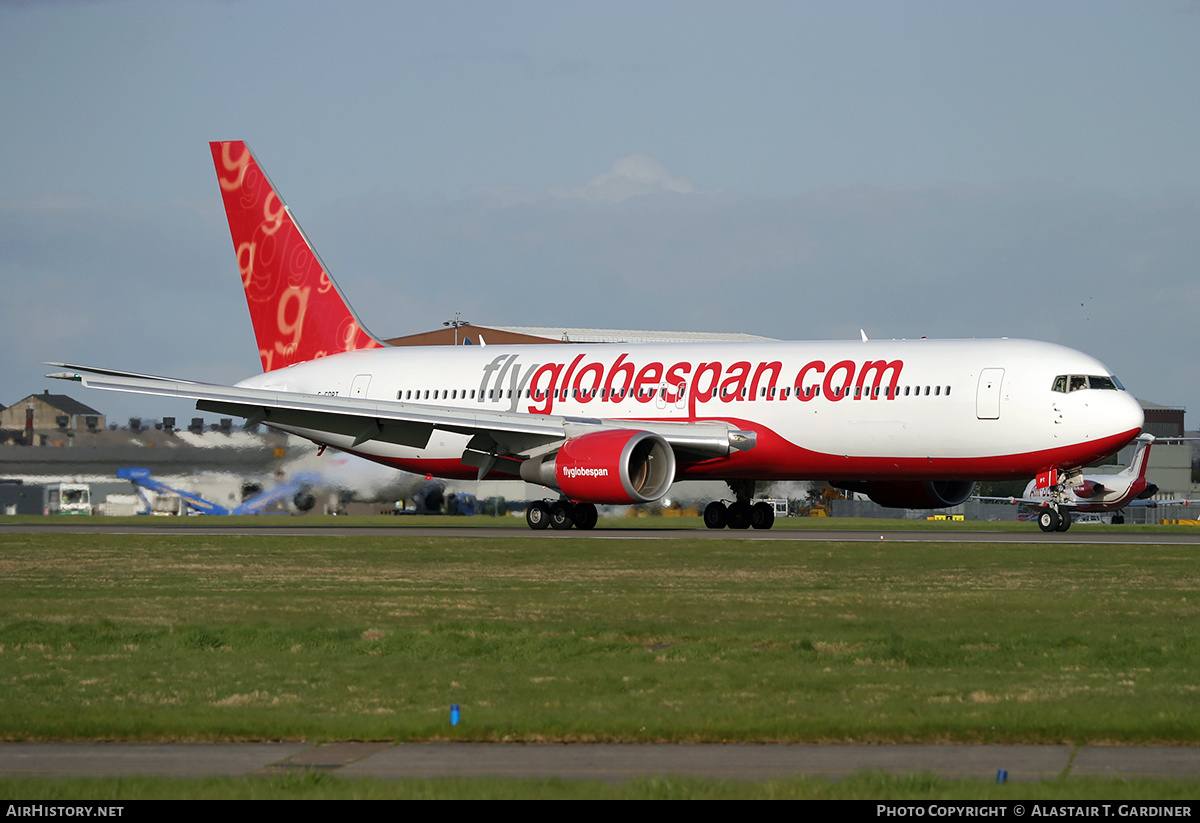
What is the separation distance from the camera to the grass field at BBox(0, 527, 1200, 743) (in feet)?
28.0

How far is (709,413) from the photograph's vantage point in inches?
1230

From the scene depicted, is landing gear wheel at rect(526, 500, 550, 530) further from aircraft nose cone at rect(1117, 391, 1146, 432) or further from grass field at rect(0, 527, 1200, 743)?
aircraft nose cone at rect(1117, 391, 1146, 432)

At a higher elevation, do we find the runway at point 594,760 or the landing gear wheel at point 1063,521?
the landing gear wheel at point 1063,521

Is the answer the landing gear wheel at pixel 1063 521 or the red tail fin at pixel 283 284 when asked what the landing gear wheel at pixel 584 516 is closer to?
the red tail fin at pixel 283 284

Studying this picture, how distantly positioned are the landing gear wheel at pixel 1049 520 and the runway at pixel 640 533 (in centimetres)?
20

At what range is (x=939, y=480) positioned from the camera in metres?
30.4

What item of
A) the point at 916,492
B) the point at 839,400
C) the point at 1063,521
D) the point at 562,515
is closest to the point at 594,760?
the point at 839,400

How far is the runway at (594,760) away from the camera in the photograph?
7285mm

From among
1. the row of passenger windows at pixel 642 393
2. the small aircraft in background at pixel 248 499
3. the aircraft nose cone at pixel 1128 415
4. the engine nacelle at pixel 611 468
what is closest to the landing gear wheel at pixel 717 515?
the row of passenger windows at pixel 642 393

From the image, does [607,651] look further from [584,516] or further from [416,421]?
[584,516]

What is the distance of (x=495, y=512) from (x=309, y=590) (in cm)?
2818

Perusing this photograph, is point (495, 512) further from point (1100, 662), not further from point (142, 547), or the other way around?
point (1100, 662)
